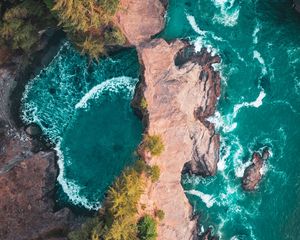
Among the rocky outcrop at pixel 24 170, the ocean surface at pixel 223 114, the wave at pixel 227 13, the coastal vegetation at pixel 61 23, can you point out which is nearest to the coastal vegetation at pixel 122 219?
the ocean surface at pixel 223 114

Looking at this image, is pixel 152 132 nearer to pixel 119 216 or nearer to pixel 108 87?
pixel 108 87

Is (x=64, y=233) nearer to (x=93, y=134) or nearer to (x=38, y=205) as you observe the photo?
(x=38, y=205)

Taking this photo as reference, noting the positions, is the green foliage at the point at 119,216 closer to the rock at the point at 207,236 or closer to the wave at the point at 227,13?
the rock at the point at 207,236

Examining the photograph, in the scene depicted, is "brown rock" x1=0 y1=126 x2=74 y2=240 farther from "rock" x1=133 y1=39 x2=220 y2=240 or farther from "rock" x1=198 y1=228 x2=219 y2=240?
"rock" x1=198 y1=228 x2=219 y2=240

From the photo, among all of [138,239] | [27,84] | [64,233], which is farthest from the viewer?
[27,84]

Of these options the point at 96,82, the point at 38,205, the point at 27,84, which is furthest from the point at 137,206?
the point at 27,84

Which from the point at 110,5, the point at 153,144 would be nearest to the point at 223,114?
the point at 153,144
